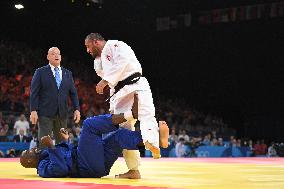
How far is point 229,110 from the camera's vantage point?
68.3 ft

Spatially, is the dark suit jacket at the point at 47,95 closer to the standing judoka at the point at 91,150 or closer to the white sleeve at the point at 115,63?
the standing judoka at the point at 91,150

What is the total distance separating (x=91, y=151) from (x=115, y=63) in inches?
28.7

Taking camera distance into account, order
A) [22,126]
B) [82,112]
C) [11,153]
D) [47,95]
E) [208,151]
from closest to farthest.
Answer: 1. [47,95]
2. [11,153]
3. [22,126]
4. [208,151]
5. [82,112]

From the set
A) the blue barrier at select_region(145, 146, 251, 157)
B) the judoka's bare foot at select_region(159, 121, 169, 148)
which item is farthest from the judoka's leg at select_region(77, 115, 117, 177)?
the blue barrier at select_region(145, 146, 251, 157)

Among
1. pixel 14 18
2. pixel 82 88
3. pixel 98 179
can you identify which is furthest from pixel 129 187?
pixel 14 18

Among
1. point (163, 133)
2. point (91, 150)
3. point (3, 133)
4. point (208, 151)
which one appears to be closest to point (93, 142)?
point (91, 150)

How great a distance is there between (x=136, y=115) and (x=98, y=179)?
59 centimetres

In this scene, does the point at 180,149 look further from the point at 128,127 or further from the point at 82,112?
the point at 128,127

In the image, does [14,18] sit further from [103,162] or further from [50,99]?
[103,162]

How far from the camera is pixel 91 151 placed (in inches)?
154

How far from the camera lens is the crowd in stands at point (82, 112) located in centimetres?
1241

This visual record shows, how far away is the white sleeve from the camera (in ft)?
13.1

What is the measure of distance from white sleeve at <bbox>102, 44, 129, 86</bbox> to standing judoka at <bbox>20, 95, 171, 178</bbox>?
1.02 feet

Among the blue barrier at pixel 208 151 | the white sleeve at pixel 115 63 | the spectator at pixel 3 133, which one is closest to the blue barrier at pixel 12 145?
the spectator at pixel 3 133
